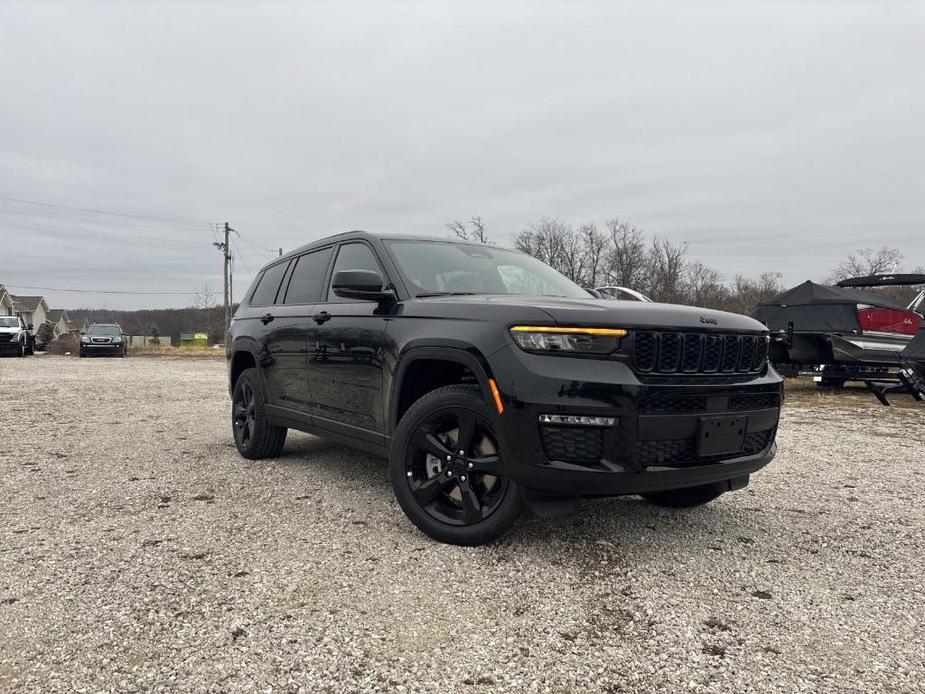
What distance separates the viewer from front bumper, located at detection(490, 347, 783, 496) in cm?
274

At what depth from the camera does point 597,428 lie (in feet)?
9.01

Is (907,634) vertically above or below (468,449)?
below

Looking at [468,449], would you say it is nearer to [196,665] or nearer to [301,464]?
[196,665]


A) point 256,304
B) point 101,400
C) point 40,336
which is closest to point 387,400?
point 256,304

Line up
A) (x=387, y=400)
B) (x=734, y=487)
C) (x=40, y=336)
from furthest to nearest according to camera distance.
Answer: (x=40, y=336) < (x=387, y=400) < (x=734, y=487)

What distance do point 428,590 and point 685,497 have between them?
6.07 ft

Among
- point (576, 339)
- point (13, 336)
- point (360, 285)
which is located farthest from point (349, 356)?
point (13, 336)

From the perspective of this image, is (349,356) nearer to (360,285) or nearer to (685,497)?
(360,285)

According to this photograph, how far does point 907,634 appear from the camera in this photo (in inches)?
92.5

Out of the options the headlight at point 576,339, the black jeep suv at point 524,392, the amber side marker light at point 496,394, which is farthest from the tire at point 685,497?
the amber side marker light at point 496,394

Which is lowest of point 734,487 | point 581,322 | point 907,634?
point 907,634

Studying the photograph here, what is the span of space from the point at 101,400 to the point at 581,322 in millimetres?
9257

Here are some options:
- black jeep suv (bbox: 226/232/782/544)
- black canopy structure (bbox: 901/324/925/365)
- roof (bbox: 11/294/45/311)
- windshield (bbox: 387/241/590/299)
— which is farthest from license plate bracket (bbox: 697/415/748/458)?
roof (bbox: 11/294/45/311)

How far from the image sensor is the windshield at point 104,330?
93.8 feet
